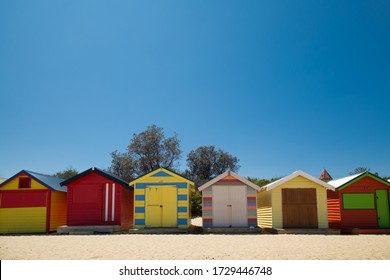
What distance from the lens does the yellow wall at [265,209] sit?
18.8 m

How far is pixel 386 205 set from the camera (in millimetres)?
18453

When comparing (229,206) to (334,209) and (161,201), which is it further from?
(334,209)

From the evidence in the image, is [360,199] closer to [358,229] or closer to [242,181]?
[358,229]

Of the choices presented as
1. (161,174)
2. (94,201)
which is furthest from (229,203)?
(94,201)

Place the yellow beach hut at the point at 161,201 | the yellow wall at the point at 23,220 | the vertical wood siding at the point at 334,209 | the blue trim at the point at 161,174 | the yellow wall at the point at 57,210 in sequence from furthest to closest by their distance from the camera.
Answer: the yellow wall at the point at 57,210 → the yellow wall at the point at 23,220 → the blue trim at the point at 161,174 → the vertical wood siding at the point at 334,209 → the yellow beach hut at the point at 161,201

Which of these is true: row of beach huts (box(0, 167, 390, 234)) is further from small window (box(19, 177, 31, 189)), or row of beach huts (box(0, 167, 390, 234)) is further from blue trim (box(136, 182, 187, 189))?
small window (box(19, 177, 31, 189))

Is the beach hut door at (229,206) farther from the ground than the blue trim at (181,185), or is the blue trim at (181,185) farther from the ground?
the blue trim at (181,185)

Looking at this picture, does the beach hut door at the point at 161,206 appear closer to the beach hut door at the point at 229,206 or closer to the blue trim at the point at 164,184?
the blue trim at the point at 164,184

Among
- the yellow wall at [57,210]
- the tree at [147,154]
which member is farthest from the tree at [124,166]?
the yellow wall at [57,210]

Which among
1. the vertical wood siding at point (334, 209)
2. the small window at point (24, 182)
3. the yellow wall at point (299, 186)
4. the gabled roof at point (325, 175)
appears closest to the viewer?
the yellow wall at point (299, 186)

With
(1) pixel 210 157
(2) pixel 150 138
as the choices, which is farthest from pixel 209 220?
(1) pixel 210 157

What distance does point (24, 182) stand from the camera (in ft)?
64.0

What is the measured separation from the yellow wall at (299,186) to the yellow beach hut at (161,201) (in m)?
4.86

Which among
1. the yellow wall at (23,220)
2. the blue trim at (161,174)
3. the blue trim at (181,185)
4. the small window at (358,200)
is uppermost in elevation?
the blue trim at (161,174)
